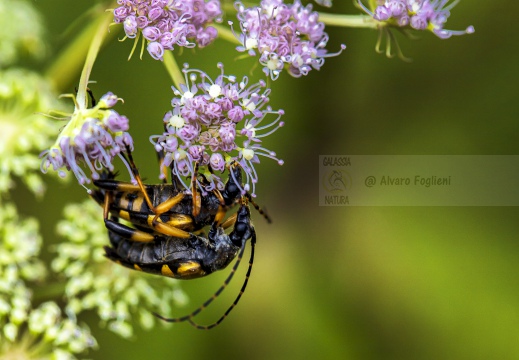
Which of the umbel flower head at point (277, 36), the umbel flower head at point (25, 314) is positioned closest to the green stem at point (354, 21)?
the umbel flower head at point (277, 36)

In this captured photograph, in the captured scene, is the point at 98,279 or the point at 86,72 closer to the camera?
the point at 86,72

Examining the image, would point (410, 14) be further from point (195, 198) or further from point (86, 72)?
point (86, 72)

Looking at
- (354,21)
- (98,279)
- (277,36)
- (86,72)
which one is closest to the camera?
(86,72)

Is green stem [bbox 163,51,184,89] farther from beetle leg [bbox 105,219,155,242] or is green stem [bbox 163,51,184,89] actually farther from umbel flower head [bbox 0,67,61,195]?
umbel flower head [bbox 0,67,61,195]

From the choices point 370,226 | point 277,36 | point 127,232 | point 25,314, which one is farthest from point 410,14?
point 25,314

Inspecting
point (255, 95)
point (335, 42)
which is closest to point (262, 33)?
point (255, 95)

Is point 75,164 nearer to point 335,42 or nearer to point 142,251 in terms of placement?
point 142,251

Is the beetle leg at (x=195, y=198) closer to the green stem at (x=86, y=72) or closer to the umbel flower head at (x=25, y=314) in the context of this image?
the green stem at (x=86, y=72)
